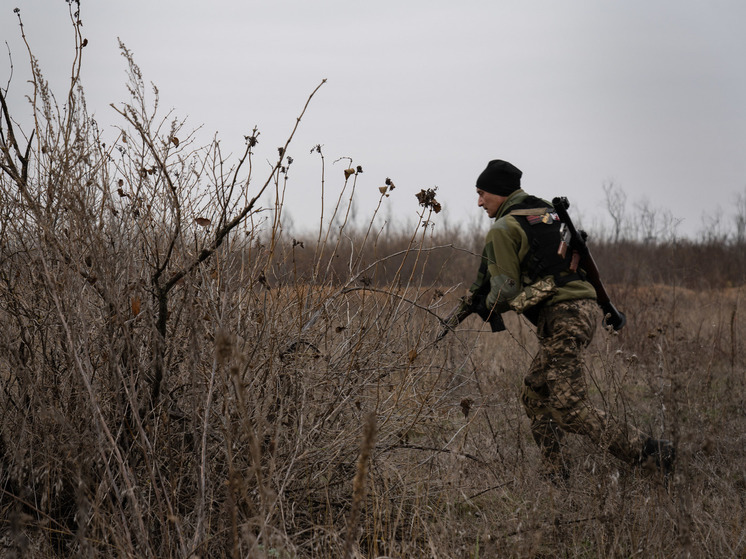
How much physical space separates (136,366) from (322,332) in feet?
2.73

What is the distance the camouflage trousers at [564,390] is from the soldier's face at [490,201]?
0.69m

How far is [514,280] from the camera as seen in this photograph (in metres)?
3.59

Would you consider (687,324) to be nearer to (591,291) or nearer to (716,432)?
(716,432)

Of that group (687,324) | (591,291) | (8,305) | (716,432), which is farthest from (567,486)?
(687,324)

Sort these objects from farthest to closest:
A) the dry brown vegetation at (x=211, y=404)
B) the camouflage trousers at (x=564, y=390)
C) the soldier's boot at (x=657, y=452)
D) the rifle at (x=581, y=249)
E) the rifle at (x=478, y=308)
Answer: the rifle at (x=478, y=308) → the rifle at (x=581, y=249) → the camouflage trousers at (x=564, y=390) → the soldier's boot at (x=657, y=452) → the dry brown vegetation at (x=211, y=404)

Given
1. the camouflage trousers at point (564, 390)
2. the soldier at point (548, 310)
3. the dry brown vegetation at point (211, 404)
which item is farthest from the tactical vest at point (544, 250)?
the dry brown vegetation at point (211, 404)

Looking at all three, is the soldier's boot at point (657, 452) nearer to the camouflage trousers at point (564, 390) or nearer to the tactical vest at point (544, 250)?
the camouflage trousers at point (564, 390)

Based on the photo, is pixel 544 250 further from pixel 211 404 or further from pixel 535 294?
pixel 211 404

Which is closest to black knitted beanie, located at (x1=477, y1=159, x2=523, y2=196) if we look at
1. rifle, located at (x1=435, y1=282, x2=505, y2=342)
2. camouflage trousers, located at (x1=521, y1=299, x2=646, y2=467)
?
rifle, located at (x1=435, y1=282, x2=505, y2=342)

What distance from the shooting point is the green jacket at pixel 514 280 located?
3557 mm

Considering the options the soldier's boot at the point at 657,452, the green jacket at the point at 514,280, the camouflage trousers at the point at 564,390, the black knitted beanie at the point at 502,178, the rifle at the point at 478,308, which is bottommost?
the soldier's boot at the point at 657,452

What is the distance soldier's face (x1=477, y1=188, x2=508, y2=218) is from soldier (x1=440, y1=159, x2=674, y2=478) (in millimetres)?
90

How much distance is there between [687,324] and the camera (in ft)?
28.3

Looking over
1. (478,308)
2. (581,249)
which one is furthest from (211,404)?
(581,249)
